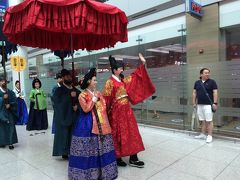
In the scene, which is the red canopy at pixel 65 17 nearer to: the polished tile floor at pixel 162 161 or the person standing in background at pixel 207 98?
the polished tile floor at pixel 162 161

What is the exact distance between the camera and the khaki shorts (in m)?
4.84

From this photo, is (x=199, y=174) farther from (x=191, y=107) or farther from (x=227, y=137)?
(x=191, y=107)

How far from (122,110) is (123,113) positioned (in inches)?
1.8

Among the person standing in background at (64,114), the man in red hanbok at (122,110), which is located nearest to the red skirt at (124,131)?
the man in red hanbok at (122,110)

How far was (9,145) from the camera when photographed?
15.9 ft

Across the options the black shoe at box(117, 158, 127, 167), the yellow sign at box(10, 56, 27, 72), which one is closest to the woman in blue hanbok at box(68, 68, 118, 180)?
the black shoe at box(117, 158, 127, 167)

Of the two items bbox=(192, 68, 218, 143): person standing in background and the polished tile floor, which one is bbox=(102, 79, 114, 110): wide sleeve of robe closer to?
the polished tile floor

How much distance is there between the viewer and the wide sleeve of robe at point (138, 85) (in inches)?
140

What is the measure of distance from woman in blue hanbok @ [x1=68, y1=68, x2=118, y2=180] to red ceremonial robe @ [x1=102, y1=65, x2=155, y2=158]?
12.2 inches

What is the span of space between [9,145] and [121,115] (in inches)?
107

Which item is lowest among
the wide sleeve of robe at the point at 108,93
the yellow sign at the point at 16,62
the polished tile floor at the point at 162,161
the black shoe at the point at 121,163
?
the polished tile floor at the point at 162,161

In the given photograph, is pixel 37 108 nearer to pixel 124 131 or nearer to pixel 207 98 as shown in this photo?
pixel 124 131

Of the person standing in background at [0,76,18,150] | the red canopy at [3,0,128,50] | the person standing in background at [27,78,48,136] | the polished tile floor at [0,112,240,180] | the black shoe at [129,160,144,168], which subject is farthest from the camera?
the person standing in background at [27,78,48,136]

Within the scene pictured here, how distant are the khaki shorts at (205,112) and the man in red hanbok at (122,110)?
6.33ft
